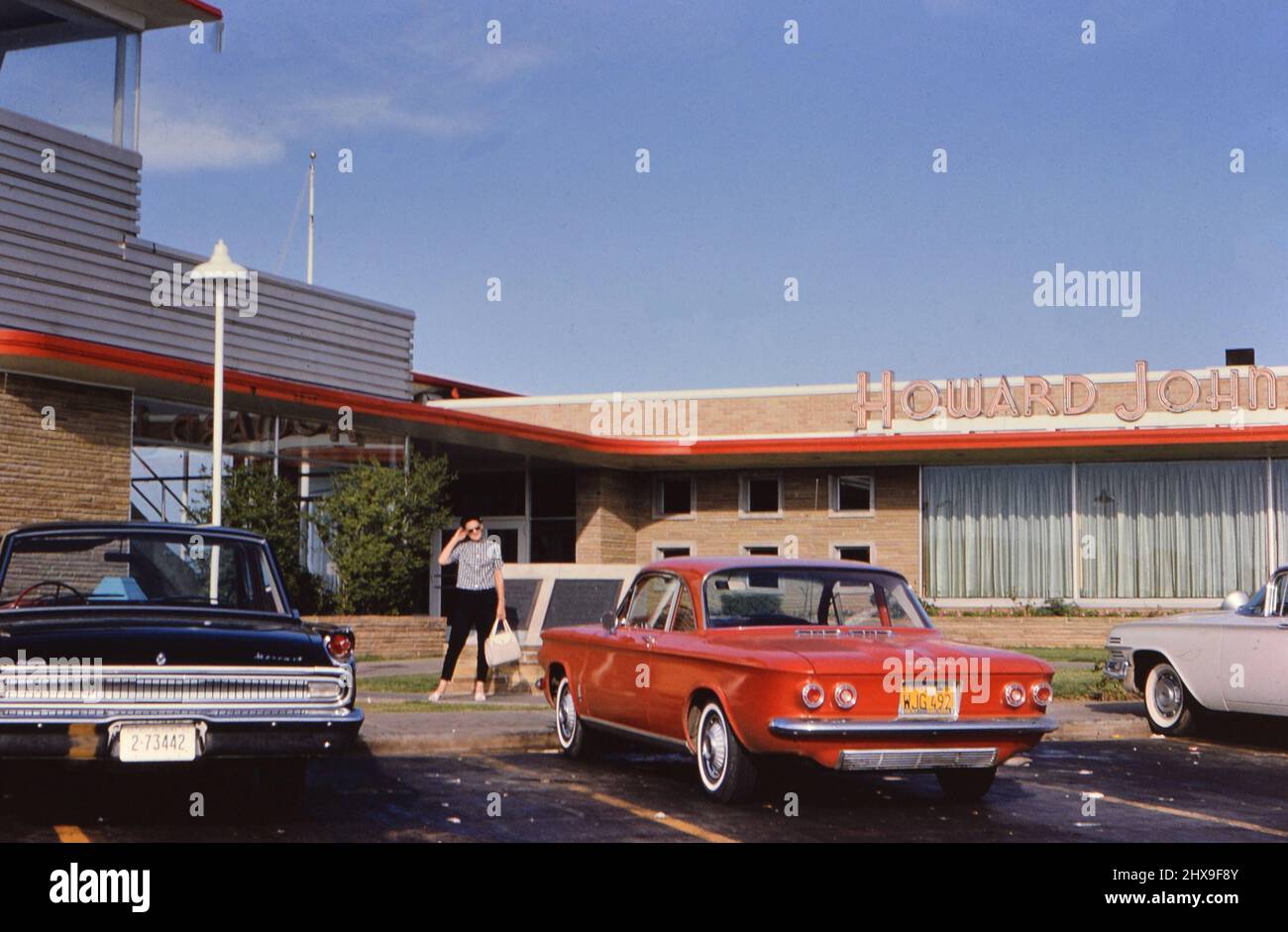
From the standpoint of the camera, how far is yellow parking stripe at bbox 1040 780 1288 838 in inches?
332

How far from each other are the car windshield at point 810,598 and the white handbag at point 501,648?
5.51 metres

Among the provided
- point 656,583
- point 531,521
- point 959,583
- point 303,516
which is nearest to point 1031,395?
point 959,583

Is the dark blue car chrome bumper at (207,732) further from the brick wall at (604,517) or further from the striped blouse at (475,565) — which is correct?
the brick wall at (604,517)

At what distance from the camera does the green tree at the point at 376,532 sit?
23.0m

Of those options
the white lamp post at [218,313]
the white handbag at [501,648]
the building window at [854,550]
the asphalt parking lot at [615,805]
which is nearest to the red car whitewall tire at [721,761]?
the asphalt parking lot at [615,805]

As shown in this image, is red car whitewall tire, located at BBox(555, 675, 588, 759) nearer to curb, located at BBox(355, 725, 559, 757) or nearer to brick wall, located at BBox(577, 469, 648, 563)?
curb, located at BBox(355, 725, 559, 757)

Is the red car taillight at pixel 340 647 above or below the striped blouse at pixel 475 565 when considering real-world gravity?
below

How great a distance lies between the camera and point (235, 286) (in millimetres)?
22156

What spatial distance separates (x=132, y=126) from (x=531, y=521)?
1492cm

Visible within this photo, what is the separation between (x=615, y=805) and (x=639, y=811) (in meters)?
0.29

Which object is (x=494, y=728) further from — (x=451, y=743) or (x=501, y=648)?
(x=501, y=648)

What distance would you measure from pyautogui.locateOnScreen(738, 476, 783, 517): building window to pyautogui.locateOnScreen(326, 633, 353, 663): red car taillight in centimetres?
2549

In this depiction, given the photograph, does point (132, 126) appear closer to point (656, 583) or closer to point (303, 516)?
point (303, 516)

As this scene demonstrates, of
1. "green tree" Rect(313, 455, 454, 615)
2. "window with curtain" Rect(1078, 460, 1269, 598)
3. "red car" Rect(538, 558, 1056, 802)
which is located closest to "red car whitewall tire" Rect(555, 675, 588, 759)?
"red car" Rect(538, 558, 1056, 802)
